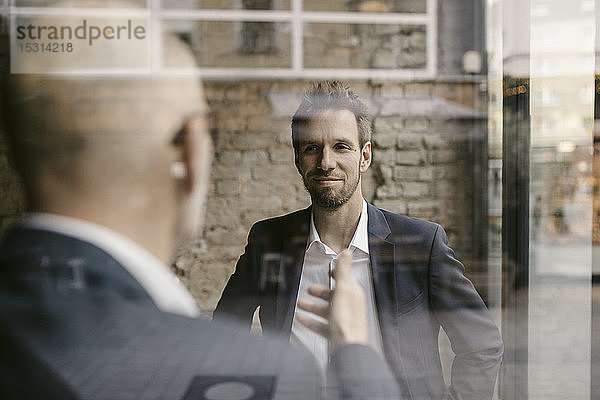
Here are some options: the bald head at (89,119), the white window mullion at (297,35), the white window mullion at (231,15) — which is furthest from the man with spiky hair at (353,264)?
the bald head at (89,119)

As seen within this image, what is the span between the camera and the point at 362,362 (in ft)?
6.20

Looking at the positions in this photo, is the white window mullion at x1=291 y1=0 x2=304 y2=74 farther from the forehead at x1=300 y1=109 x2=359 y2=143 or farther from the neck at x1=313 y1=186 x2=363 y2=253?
the neck at x1=313 y1=186 x2=363 y2=253

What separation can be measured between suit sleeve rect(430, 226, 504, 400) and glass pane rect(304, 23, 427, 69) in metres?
0.62

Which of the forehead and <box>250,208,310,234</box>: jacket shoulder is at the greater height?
the forehead

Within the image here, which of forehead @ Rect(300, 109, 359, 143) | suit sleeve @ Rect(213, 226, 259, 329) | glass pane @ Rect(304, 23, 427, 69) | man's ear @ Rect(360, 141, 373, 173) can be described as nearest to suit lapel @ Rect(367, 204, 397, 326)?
man's ear @ Rect(360, 141, 373, 173)

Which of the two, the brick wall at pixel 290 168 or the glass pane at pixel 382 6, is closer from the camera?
the brick wall at pixel 290 168

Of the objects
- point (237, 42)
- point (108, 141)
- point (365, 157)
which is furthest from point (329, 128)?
point (108, 141)

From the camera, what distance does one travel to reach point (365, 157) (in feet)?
6.63

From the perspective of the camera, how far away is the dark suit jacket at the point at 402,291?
196cm

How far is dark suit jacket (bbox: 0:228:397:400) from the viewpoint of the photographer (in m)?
1.53

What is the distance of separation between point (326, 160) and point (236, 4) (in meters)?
0.60

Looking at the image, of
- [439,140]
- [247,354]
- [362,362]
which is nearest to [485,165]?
[439,140]

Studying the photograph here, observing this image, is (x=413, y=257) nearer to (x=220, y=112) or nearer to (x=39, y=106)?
(x=220, y=112)

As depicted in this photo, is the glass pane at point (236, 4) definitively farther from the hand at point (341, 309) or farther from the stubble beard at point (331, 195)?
the hand at point (341, 309)
